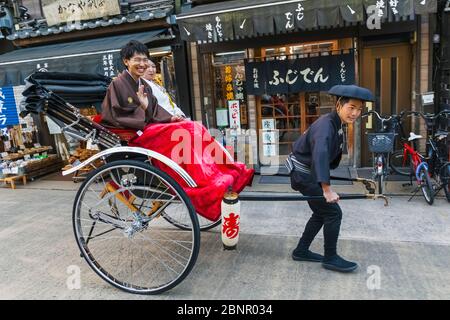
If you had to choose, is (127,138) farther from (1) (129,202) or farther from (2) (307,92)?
(2) (307,92)

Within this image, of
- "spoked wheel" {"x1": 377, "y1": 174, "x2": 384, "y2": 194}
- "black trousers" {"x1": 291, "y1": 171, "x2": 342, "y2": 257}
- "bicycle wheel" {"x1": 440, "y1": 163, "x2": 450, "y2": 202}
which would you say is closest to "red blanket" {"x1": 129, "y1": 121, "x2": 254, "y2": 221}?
"black trousers" {"x1": 291, "y1": 171, "x2": 342, "y2": 257}

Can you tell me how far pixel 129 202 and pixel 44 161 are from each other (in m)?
6.21

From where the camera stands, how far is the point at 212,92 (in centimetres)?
813

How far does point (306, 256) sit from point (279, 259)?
0.94 feet

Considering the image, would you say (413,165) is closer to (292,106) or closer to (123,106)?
(292,106)

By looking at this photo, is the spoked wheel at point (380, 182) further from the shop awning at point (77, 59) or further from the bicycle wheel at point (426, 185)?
the shop awning at point (77, 59)

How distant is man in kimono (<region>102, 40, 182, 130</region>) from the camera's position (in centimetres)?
340

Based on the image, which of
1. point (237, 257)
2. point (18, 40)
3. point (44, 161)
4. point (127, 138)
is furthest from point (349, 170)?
point (18, 40)

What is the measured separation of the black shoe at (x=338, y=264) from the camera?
345 centimetres

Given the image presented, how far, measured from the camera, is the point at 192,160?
3.33 meters

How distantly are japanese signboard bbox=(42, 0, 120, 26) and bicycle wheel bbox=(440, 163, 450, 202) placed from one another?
7.03 metres

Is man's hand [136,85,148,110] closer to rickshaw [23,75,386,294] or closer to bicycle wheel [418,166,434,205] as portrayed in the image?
rickshaw [23,75,386,294]

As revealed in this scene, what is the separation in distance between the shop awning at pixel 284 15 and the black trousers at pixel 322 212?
3.28 meters

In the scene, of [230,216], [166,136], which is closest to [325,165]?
[230,216]
